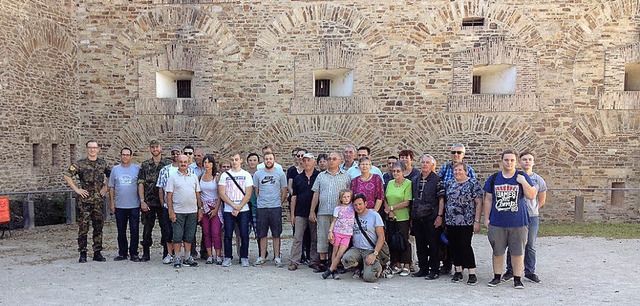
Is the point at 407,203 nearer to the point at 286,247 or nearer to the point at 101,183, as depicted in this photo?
the point at 286,247

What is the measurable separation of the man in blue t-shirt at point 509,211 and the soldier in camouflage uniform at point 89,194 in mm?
5158

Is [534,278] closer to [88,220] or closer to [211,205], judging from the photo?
[211,205]

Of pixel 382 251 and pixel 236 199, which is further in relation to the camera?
pixel 236 199

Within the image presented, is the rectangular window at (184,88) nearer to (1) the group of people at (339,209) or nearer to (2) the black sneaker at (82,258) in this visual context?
(1) the group of people at (339,209)

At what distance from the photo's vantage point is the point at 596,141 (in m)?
10.6

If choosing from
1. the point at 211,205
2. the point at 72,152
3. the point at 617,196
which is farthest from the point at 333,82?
the point at 617,196

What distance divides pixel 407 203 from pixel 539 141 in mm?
6536

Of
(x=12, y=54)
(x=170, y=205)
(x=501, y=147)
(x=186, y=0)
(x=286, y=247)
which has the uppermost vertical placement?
(x=186, y=0)

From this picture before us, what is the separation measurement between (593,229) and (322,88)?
22.1 ft

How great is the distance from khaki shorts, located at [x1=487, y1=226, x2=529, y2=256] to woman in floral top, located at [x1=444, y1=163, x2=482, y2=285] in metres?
0.20

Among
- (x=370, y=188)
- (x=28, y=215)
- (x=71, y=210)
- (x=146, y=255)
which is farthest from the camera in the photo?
(x=71, y=210)

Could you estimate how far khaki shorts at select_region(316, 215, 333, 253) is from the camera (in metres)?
5.79

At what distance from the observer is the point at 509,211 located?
5066mm

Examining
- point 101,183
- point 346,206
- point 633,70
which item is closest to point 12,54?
point 101,183
